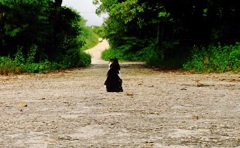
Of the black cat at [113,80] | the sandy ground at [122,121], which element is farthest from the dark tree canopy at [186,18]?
the sandy ground at [122,121]

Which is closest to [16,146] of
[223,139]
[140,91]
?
[223,139]

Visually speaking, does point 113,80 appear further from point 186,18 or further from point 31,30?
point 186,18

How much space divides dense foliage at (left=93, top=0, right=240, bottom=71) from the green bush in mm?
1221

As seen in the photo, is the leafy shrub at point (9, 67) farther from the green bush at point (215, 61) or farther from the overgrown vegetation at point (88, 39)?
the overgrown vegetation at point (88, 39)

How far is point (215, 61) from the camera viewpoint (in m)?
22.8

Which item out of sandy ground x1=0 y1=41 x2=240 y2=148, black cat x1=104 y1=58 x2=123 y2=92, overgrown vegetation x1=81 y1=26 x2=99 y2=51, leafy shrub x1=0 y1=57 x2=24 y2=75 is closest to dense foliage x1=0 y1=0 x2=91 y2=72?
leafy shrub x1=0 y1=57 x2=24 y2=75

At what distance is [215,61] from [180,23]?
44.4 ft

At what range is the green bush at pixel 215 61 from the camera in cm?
2216

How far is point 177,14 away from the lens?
29109mm

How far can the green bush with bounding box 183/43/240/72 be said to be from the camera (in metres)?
22.2

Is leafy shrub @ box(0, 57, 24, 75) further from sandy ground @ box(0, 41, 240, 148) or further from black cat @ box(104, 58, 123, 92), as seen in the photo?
sandy ground @ box(0, 41, 240, 148)

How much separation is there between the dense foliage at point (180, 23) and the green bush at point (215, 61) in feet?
4.00

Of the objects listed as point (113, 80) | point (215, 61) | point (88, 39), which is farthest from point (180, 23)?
point (88, 39)

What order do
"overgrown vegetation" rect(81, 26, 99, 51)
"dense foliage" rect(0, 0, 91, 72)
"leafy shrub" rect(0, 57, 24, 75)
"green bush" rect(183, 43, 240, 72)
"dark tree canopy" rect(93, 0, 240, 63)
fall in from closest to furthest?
"green bush" rect(183, 43, 240, 72) → "leafy shrub" rect(0, 57, 24, 75) → "dense foliage" rect(0, 0, 91, 72) → "dark tree canopy" rect(93, 0, 240, 63) → "overgrown vegetation" rect(81, 26, 99, 51)
